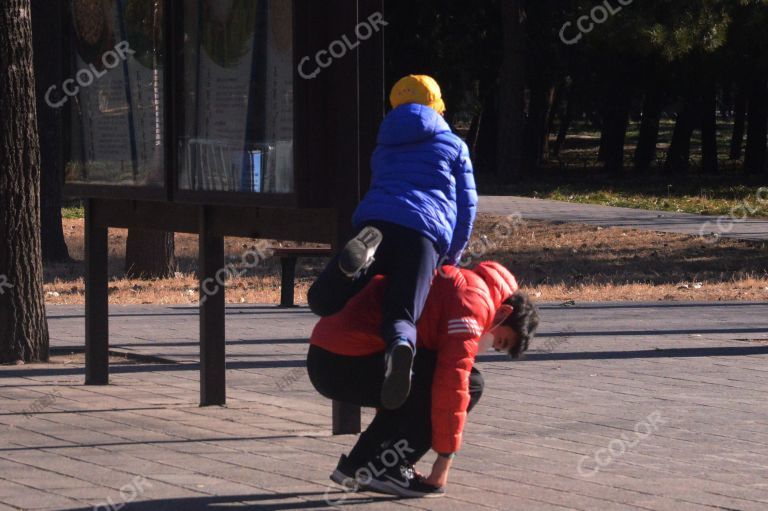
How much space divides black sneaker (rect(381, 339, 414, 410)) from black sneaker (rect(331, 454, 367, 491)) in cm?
50

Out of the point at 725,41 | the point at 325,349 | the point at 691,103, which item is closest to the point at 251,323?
the point at 325,349

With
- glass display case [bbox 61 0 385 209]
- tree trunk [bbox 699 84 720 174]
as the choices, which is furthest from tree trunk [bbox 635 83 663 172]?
glass display case [bbox 61 0 385 209]

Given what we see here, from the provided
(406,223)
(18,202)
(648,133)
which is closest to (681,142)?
(648,133)

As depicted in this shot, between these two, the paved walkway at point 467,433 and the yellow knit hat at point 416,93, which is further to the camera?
the yellow knit hat at point 416,93

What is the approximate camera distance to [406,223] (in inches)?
205

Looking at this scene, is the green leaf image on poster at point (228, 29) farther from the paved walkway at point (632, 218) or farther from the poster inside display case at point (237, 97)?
the paved walkway at point (632, 218)

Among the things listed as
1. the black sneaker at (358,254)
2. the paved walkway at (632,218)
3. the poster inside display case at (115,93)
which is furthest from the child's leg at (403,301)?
the paved walkway at (632,218)

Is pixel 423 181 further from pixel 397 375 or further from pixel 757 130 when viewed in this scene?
pixel 757 130

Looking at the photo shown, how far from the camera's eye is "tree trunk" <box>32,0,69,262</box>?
67.0 feet

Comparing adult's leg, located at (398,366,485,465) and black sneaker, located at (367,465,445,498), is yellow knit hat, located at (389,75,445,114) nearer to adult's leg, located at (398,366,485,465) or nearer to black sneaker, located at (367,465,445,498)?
adult's leg, located at (398,366,485,465)

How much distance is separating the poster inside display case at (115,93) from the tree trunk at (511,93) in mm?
24605

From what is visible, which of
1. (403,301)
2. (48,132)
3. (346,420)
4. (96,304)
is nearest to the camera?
(403,301)

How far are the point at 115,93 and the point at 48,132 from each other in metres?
12.9

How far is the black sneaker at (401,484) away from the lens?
17.2ft
